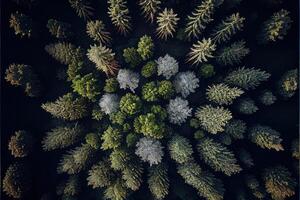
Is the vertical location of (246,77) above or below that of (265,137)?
above

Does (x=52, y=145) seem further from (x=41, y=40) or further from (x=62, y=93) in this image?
(x=41, y=40)

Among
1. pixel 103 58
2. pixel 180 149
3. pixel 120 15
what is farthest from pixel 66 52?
pixel 180 149

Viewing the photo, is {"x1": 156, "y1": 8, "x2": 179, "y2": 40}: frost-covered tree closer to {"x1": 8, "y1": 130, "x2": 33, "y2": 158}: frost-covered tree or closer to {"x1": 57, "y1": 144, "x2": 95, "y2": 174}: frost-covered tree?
{"x1": 57, "y1": 144, "x2": 95, "y2": 174}: frost-covered tree

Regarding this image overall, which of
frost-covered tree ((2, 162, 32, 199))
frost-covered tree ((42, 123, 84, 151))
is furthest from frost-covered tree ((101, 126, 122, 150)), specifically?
frost-covered tree ((2, 162, 32, 199))

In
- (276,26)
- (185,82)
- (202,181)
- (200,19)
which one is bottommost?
(202,181)

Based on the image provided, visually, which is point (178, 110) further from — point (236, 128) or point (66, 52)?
point (66, 52)

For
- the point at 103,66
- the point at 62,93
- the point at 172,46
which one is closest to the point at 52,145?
the point at 62,93

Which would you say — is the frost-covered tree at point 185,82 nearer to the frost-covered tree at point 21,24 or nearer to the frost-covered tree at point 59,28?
the frost-covered tree at point 59,28

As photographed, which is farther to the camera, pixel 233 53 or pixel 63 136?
pixel 63 136
